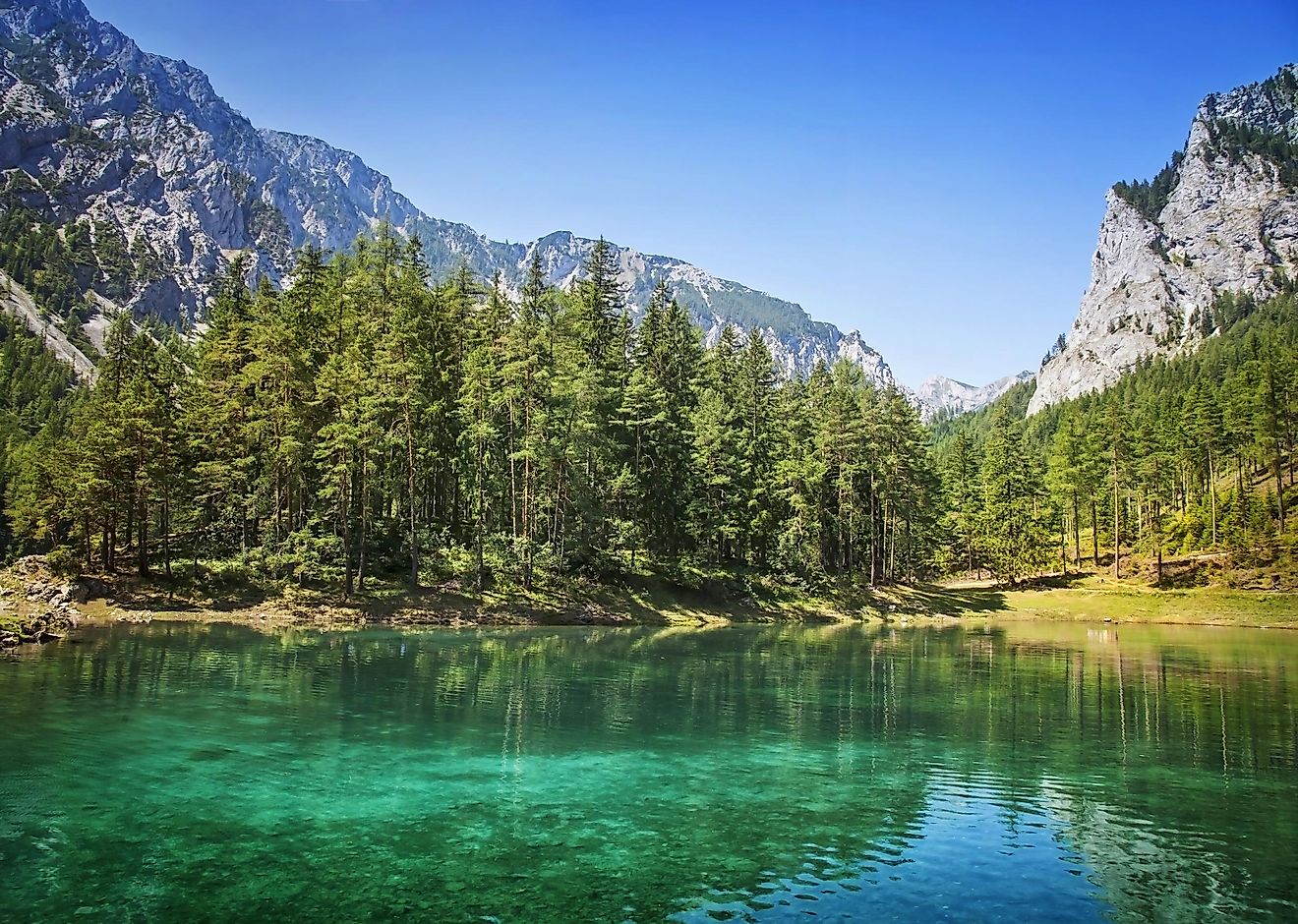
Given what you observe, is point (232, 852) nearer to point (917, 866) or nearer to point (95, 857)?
Answer: point (95, 857)

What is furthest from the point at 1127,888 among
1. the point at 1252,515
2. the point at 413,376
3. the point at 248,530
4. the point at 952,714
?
the point at 1252,515

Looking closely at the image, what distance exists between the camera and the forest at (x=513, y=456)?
178 ft

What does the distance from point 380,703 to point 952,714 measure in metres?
19.5

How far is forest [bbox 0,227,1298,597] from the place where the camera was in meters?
54.4

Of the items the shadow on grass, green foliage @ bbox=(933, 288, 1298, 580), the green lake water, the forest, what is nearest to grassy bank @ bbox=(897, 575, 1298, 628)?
the shadow on grass

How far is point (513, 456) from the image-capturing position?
5553cm

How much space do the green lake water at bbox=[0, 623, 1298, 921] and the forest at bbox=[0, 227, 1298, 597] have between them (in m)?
20.3

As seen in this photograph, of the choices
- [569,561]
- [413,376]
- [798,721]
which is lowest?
[798,721]

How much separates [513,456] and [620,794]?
39.4 m

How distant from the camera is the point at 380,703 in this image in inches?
1064

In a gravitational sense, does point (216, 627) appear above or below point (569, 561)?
below

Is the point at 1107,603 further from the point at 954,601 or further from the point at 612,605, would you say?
the point at 612,605

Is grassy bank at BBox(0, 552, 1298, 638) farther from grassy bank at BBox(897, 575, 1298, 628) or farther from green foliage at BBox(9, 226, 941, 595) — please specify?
green foliage at BBox(9, 226, 941, 595)

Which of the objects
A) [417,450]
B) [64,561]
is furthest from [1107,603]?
[64,561]
